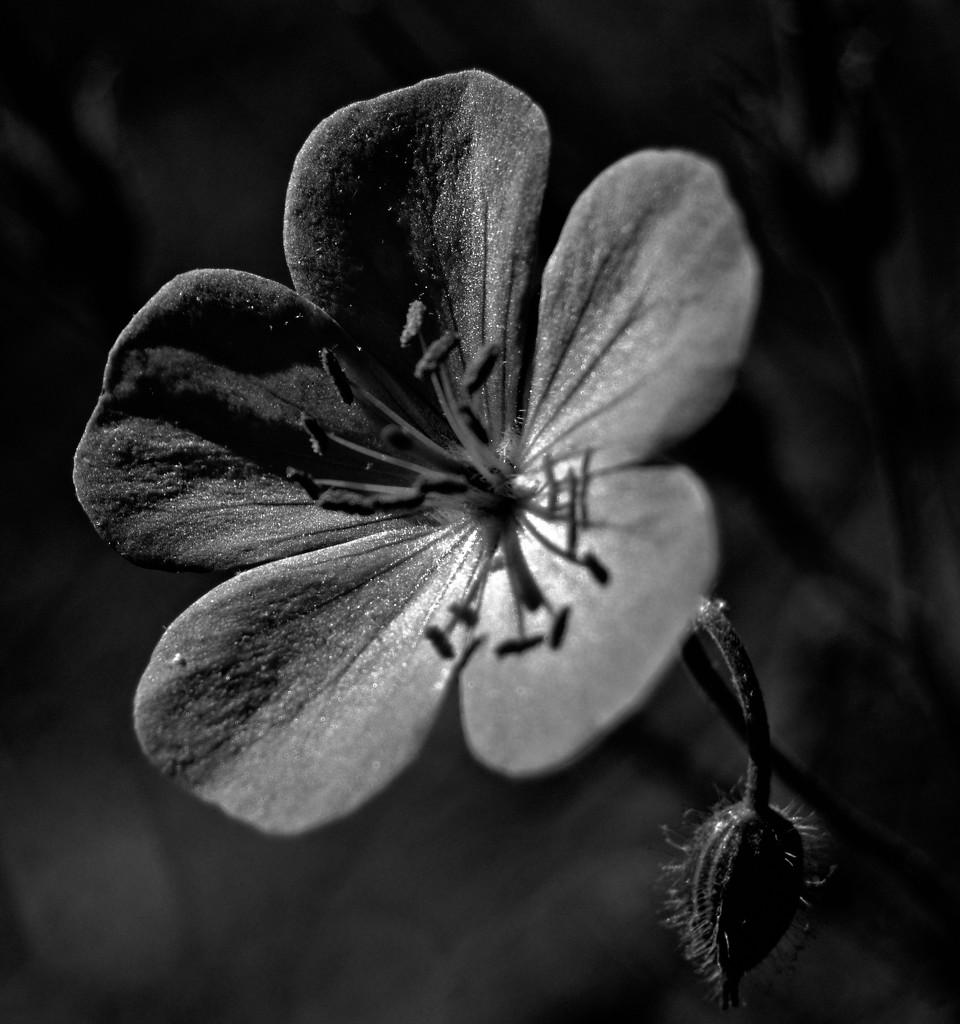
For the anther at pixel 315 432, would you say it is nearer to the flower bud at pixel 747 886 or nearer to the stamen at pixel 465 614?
the stamen at pixel 465 614

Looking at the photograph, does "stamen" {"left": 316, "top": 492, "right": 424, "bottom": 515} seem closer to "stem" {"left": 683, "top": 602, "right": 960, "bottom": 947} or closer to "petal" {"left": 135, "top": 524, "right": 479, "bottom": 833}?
"petal" {"left": 135, "top": 524, "right": 479, "bottom": 833}

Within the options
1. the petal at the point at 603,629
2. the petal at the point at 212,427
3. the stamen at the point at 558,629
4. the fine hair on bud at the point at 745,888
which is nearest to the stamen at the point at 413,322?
the petal at the point at 212,427

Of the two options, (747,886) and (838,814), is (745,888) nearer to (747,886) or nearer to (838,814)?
(747,886)

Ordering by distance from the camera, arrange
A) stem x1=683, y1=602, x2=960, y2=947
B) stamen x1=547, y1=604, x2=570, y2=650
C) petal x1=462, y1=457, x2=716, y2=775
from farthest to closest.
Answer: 1. stem x1=683, y1=602, x2=960, y2=947
2. stamen x1=547, y1=604, x2=570, y2=650
3. petal x1=462, y1=457, x2=716, y2=775

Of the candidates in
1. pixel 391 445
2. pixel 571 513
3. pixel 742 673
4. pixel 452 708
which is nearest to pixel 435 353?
pixel 391 445

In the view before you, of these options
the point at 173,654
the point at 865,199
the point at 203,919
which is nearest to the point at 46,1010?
the point at 203,919

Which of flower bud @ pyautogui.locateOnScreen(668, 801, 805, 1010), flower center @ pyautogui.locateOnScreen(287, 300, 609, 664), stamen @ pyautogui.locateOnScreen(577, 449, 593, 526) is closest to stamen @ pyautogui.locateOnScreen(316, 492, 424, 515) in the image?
flower center @ pyautogui.locateOnScreen(287, 300, 609, 664)
